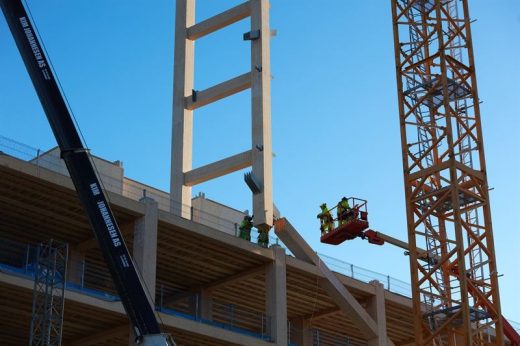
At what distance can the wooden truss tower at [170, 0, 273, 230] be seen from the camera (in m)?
55.5

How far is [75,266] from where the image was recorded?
2028 inches

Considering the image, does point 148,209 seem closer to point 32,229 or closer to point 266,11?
point 32,229

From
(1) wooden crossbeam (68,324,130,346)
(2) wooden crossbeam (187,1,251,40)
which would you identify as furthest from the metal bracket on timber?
(2) wooden crossbeam (187,1,251,40)

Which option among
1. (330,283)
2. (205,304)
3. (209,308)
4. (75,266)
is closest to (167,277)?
(205,304)

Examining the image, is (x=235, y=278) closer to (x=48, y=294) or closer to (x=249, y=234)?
(x=249, y=234)

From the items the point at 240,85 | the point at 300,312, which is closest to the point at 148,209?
the point at 240,85

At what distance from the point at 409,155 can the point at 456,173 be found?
3290 millimetres

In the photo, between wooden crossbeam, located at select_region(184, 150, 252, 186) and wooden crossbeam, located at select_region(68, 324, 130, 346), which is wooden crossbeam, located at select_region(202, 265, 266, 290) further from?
wooden crossbeam, located at select_region(68, 324, 130, 346)

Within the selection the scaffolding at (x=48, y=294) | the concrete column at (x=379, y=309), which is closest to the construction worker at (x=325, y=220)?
the concrete column at (x=379, y=309)

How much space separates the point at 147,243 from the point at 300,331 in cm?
1753

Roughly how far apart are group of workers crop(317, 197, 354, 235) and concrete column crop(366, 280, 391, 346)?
4106 millimetres

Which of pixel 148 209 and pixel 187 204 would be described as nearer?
pixel 148 209

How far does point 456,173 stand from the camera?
5084 centimetres

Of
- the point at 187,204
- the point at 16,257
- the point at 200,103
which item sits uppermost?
the point at 200,103
